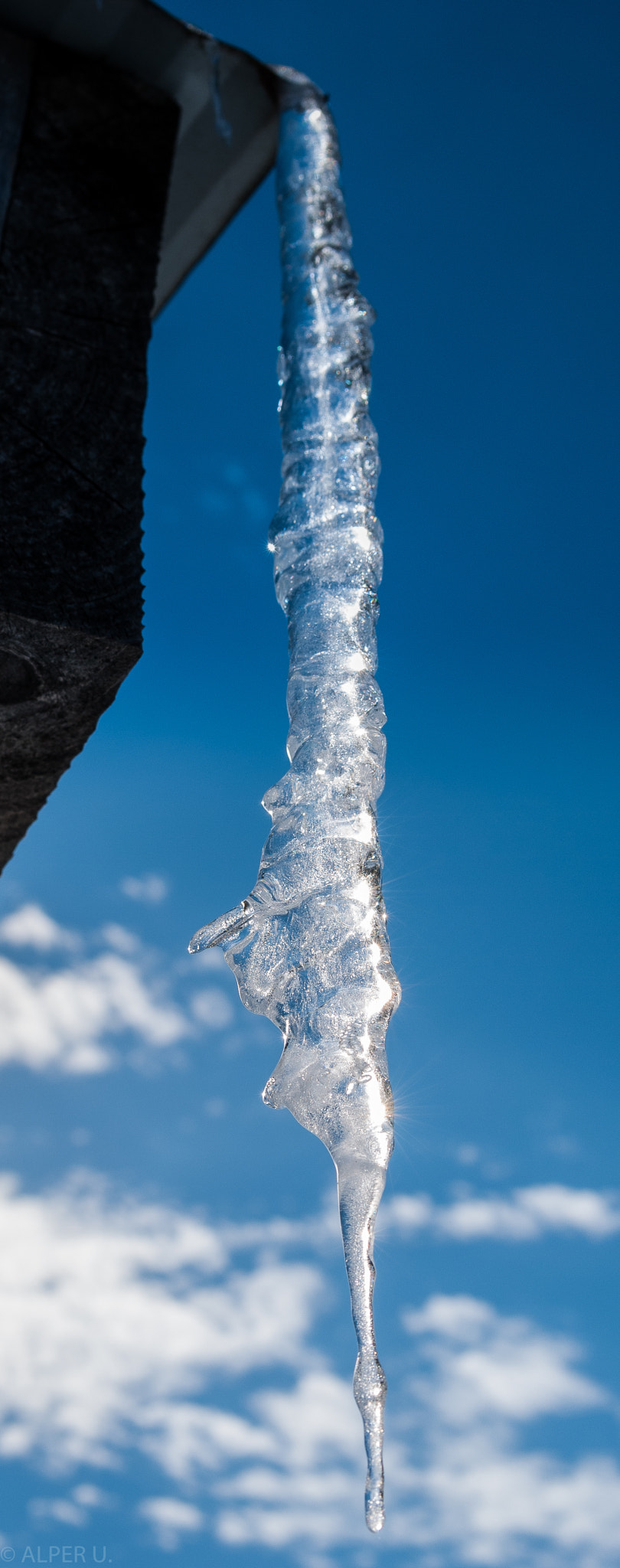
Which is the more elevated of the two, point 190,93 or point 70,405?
point 190,93

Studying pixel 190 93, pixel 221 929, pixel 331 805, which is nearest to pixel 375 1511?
pixel 221 929

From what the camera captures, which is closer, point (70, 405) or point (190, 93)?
point (70, 405)

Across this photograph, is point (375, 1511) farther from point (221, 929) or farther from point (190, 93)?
point (190, 93)

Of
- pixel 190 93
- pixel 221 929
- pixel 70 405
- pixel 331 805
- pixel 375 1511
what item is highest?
pixel 190 93

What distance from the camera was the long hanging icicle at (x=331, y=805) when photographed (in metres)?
2.12

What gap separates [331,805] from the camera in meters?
2.41

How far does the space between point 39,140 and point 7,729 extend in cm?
185

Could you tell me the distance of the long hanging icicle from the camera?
2115 mm

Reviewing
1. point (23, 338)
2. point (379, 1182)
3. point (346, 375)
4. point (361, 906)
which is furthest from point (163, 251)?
point (379, 1182)

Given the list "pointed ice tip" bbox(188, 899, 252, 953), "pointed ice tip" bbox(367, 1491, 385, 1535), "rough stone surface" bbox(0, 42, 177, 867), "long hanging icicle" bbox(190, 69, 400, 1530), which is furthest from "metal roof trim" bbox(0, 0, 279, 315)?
"pointed ice tip" bbox(367, 1491, 385, 1535)

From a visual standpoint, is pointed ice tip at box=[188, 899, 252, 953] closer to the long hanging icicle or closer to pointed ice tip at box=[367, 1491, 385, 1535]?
the long hanging icicle

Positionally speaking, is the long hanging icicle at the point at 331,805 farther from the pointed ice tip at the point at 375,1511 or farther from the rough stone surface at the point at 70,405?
the rough stone surface at the point at 70,405

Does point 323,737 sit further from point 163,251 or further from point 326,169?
point 163,251

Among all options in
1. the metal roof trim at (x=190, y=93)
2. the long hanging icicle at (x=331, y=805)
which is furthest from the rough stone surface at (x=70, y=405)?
the long hanging icicle at (x=331, y=805)
